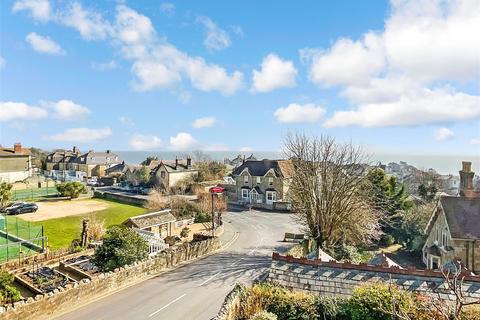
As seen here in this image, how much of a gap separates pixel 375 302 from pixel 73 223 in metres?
36.7

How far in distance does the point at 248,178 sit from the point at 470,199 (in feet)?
126

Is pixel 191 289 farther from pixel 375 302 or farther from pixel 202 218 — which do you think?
pixel 202 218

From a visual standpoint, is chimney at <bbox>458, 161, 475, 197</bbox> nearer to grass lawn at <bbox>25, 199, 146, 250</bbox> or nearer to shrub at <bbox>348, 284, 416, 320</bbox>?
shrub at <bbox>348, 284, 416, 320</bbox>

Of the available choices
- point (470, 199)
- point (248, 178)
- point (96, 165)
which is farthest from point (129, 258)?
point (96, 165)

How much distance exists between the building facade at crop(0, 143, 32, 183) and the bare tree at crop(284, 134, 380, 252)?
6521cm

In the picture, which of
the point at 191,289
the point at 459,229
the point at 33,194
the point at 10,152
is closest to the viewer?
the point at 191,289

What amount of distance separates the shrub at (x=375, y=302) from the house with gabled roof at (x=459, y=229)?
44.3 ft

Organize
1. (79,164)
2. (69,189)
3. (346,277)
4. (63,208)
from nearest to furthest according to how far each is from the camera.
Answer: (346,277), (63,208), (69,189), (79,164)

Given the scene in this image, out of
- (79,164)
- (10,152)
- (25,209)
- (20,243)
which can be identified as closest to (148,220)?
(20,243)

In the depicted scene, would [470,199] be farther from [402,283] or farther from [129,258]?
[129,258]

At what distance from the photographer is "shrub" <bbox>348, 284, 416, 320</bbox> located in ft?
40.8

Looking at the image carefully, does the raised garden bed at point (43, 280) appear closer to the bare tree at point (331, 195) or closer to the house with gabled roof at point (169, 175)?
the bare tree at point (331, 195)

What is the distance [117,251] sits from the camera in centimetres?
2222

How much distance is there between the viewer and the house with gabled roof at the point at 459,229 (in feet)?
82.9
